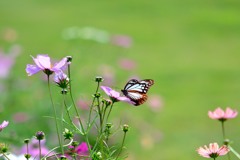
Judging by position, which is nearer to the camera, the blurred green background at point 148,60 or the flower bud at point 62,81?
the flower bud at point 62,81

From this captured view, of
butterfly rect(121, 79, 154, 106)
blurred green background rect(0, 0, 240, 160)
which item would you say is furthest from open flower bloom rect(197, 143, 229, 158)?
blurred green background rect(0, 0, 240, 160)

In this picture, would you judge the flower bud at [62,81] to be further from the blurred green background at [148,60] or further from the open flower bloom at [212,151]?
the blurred green background at [148,60]

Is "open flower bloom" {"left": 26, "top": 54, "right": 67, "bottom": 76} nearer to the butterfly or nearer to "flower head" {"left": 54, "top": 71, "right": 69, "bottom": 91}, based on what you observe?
"flower head" {"left": 54, "top": 71, "right": 69, "bottom": 91}

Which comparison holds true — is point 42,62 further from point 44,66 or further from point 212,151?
point 212,151

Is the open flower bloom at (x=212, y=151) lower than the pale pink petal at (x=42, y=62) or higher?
lower

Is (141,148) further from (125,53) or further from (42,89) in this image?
(125,53)

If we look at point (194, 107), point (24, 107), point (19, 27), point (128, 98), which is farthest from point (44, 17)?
point (128, 98)

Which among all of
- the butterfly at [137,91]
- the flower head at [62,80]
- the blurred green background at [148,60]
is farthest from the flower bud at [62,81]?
the blurred green background at [148,60]
